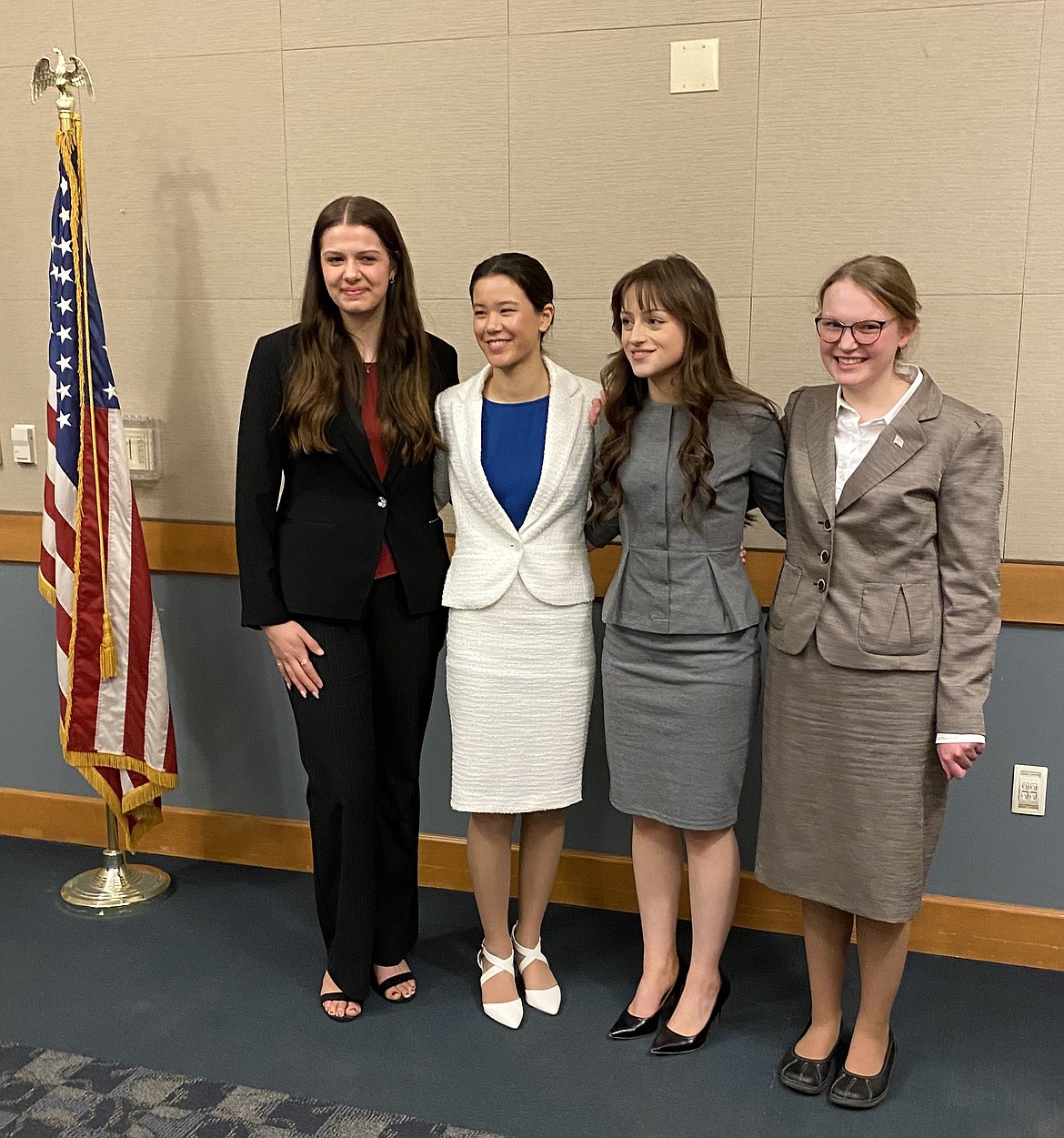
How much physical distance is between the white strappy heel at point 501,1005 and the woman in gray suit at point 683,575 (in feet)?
0.67

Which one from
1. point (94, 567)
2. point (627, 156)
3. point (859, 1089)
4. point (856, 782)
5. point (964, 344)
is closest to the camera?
point (856, 782)

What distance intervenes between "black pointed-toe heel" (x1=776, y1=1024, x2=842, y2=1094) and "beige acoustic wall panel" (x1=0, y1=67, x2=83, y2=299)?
265cm

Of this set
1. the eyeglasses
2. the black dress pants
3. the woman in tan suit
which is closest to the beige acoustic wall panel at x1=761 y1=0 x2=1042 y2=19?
the woman in tan suit

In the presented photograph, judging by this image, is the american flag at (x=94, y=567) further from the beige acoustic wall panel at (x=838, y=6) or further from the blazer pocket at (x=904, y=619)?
the blazer pocket at (x=904, y=619)

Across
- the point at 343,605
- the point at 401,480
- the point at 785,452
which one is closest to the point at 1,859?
the point at 343,605

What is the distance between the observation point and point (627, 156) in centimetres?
268

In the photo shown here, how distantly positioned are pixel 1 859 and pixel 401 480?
71.2 inches

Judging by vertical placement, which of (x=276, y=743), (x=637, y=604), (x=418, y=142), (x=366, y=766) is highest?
(x=418, y=142)

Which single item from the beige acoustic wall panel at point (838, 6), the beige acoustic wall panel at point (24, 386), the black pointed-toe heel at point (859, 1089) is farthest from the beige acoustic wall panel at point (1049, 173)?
the beige acoustic wall panel at point (24, 386)

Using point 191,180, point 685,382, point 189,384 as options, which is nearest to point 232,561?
point 189,384

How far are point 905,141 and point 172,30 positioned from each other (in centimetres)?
181

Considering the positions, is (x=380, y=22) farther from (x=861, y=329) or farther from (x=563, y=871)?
(x=563, y=871)

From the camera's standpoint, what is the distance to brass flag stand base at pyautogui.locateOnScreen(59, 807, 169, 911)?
2.99m

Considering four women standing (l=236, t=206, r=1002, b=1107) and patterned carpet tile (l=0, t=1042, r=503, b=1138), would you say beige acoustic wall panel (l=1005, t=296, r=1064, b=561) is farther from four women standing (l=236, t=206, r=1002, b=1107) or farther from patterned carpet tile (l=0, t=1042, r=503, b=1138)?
patterned carpet tile (l=0, t=1042, r=503, b=1138)
